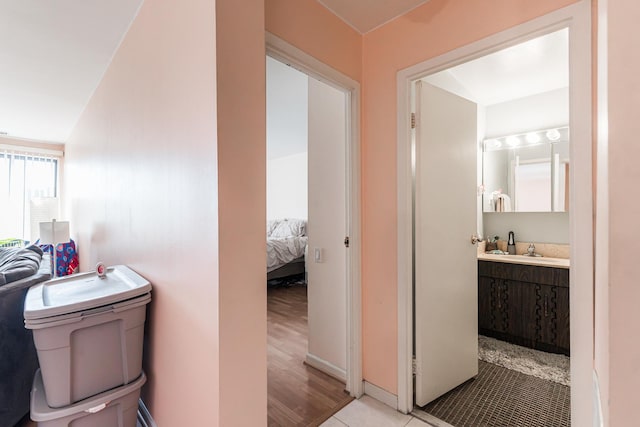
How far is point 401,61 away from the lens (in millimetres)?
1785

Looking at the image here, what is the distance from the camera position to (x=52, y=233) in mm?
3094

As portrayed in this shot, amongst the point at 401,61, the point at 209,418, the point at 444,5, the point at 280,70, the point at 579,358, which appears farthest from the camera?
the point at 280,70

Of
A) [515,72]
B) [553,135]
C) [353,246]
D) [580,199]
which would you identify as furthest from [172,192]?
[553,135]

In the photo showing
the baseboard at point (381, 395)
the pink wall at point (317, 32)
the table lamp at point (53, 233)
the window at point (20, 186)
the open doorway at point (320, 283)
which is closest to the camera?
the pink wall at point (317, 32)

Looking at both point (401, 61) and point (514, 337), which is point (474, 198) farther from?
point (514, 337)

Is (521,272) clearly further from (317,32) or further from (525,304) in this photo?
(317,32)

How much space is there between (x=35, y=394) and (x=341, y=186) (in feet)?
6.63

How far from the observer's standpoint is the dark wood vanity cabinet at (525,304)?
2.39 m

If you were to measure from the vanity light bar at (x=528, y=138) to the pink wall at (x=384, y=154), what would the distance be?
6.65ft

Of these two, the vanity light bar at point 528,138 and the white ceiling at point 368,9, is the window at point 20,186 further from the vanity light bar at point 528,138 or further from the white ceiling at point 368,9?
the vanity light bar at point 528,138

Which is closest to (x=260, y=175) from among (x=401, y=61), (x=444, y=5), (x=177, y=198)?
(x=177, y=198)

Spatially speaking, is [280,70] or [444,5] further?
[280,70]

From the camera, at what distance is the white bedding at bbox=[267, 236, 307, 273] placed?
4552 millimetres

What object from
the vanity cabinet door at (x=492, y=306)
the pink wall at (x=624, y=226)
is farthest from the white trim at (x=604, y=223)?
the vanity cabinet door at (x=492, y=306)
